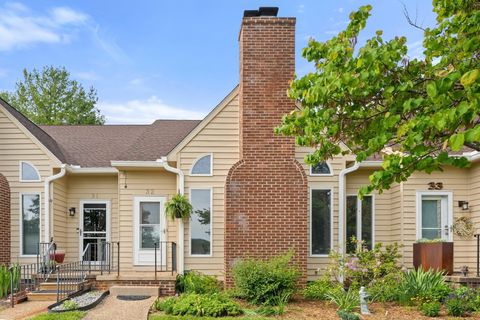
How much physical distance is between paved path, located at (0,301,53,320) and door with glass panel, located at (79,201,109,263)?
11.0 ft

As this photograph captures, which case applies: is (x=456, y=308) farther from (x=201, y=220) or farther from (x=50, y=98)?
(x=50, y=98)

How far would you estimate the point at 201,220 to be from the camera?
40.1ft

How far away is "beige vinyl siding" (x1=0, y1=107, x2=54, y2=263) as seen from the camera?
12.6 m

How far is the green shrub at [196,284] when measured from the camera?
10748mm

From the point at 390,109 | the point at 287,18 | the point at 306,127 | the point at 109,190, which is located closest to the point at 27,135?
the point at 109,190

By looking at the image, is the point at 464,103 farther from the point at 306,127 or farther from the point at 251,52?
the point at 251,52

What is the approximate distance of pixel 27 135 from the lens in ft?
41.6

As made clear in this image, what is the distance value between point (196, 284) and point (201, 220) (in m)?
1.87

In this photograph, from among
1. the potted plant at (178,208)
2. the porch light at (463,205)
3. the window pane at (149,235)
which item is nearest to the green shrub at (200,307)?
the potted plant at (178,208)

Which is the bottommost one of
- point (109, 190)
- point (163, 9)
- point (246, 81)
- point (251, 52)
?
point (109, 190)

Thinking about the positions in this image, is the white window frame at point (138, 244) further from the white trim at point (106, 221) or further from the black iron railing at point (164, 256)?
the white trim at point (106, 221)

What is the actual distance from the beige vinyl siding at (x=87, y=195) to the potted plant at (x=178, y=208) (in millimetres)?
2474

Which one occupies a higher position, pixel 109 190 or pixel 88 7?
pixel 88 7

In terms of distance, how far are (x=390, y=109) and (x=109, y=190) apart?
972 centimetres
